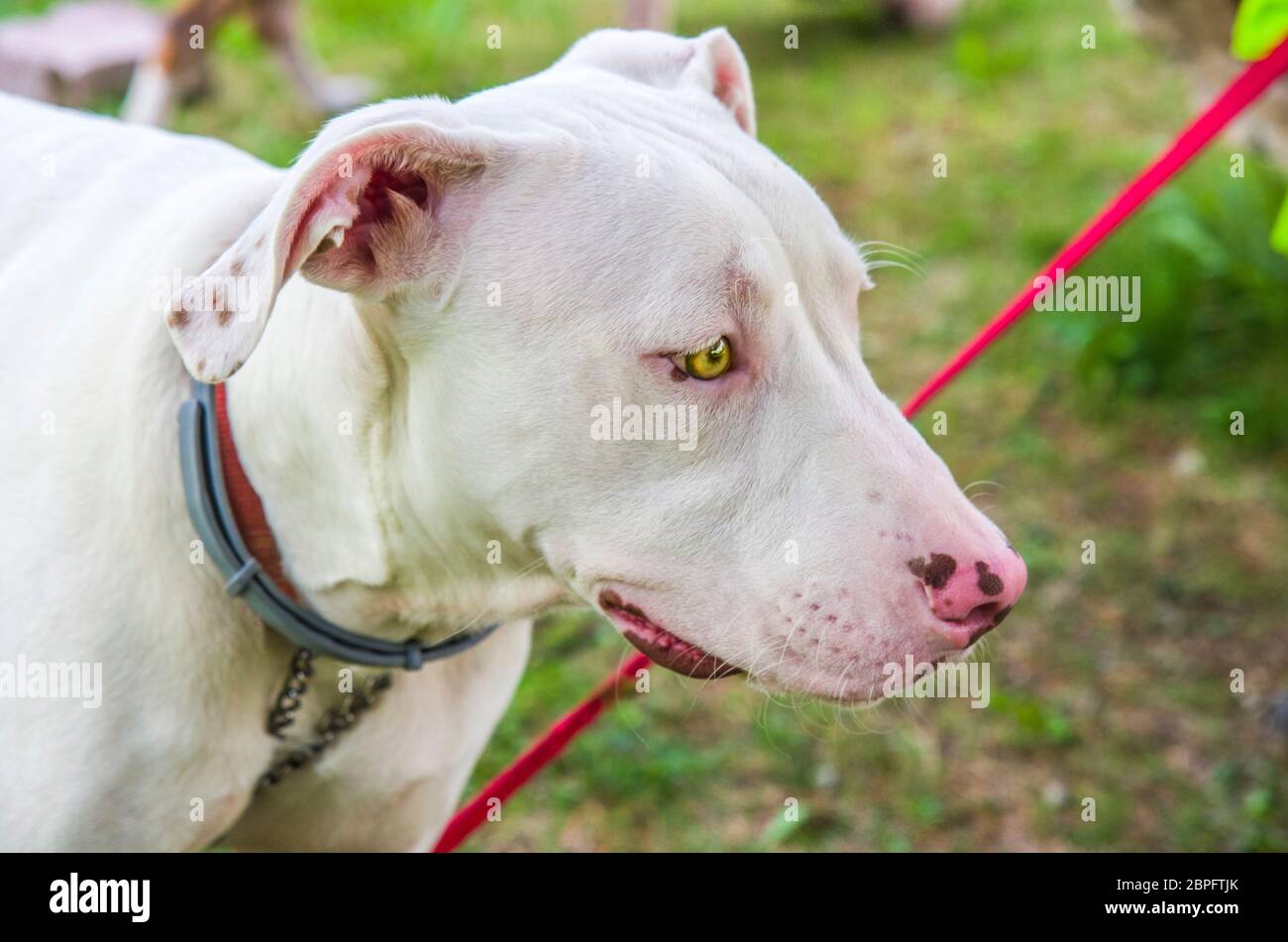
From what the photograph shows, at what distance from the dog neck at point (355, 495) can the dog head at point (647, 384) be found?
1.6 inches

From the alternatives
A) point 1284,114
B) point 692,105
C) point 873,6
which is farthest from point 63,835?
point 873,6

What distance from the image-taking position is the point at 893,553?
1.75m

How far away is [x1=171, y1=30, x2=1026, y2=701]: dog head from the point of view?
1751mm

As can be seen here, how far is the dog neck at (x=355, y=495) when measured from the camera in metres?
1.90

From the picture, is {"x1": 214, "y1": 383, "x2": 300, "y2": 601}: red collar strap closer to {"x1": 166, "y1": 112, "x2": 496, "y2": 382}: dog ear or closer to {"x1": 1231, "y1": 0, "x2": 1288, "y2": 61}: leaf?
{"x1": 166, "y1": 112, "x2": 496, "y2": 382}: dog ear

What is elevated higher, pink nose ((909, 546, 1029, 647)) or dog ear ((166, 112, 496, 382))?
dog ear ((166, 112, 496, 382))

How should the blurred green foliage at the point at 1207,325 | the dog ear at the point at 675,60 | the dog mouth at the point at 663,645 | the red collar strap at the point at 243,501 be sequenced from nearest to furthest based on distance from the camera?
1. the dog mouth at the point at 663,645
2. the red collar strap at the point at 243,501
3. the dog ear at the point at 675,60
4. the blurred green foliage at the point at 1207,325

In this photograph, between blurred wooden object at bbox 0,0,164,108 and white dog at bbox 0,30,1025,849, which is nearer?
white dog at bbox 0,30,1025,849

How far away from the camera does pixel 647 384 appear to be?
69.2 inches
